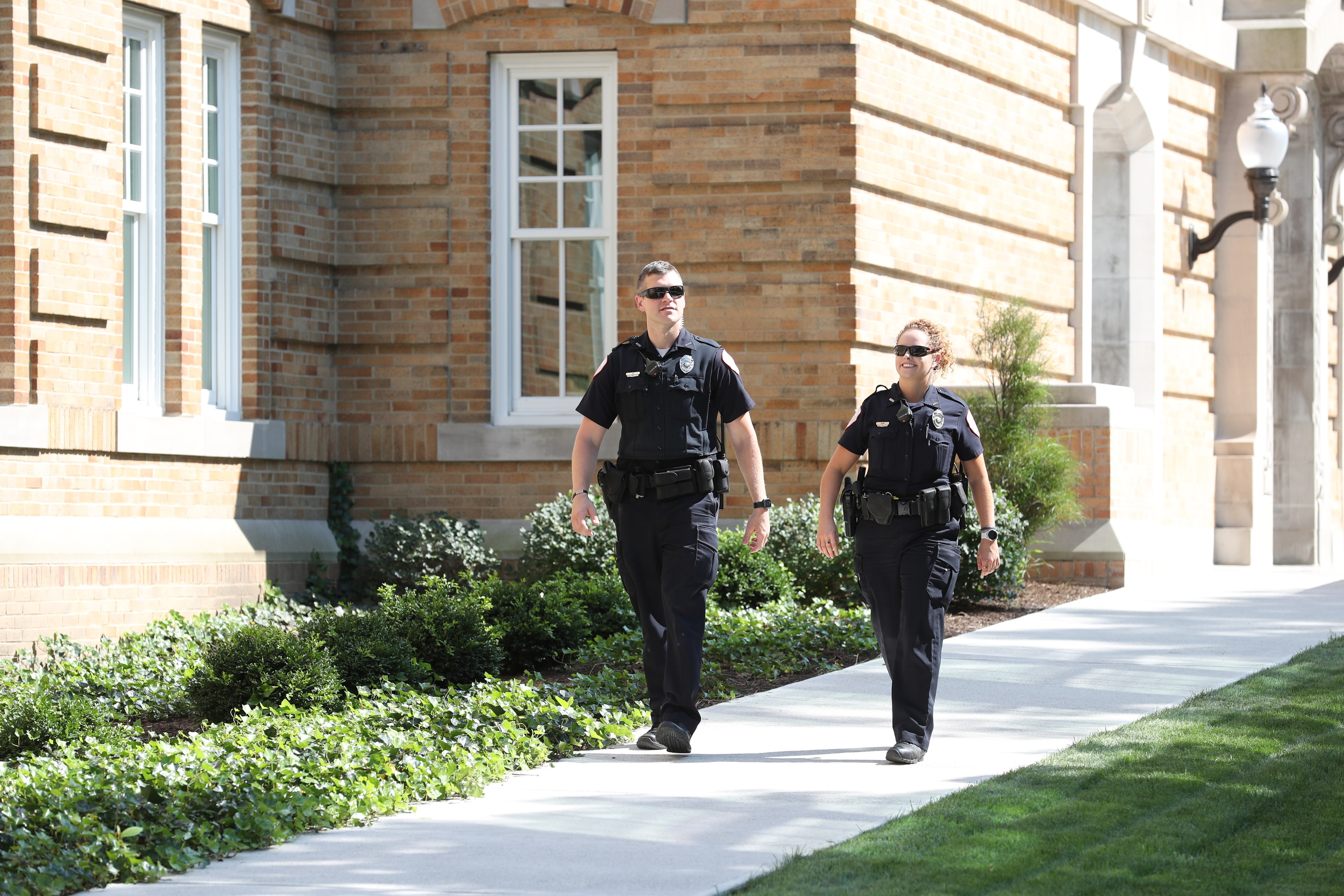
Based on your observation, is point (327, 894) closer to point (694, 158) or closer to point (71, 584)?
point (71, 584)

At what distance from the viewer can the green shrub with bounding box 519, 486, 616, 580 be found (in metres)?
12.0

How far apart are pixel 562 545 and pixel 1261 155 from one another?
8.92m

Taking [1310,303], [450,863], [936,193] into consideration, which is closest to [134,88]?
[936,193]

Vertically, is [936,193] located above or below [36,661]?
above

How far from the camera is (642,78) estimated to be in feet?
42.5

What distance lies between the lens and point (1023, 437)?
12.7 metres

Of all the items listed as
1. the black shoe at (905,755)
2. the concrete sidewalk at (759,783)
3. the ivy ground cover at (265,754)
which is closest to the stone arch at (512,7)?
the ivy ground cover at (265,754)

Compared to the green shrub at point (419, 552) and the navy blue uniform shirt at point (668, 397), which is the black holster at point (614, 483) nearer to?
the navy blue uniform shirt at point (668, 397)

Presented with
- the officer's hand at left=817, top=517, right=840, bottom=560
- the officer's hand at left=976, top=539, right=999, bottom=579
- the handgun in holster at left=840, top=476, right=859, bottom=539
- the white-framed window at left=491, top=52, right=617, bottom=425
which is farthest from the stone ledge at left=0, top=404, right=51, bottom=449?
the officer's hand at left=976, top=539, right=999, bottom=579

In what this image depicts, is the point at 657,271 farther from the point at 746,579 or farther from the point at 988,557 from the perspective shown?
the point at 746,579

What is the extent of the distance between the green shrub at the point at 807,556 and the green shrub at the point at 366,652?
3834mm

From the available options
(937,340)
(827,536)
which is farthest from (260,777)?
(937,340)

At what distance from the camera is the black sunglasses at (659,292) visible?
277 inches

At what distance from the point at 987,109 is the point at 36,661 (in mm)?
8902
